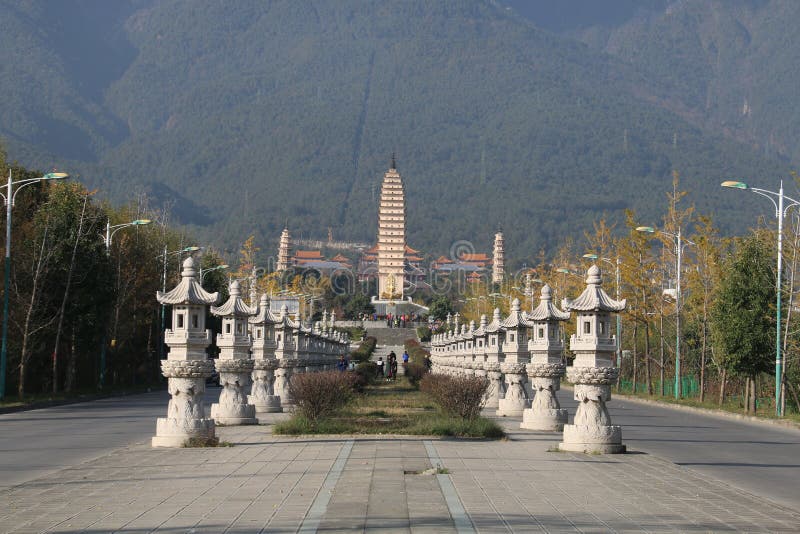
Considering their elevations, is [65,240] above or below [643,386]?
above

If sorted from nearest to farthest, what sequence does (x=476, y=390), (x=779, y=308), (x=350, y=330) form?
(x=476, y=390) → (x=779, y=308) → (x=350, y=330)

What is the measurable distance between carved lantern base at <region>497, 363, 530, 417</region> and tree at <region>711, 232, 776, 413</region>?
8726 mm

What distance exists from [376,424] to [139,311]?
99.8 feet

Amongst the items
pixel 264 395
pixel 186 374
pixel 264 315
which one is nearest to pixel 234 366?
pixel 186 374

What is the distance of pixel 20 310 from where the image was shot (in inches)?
1474

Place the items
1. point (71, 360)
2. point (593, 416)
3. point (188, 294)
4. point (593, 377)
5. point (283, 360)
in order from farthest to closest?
point (71, 360), point (283, 360), point (188, 294), point (593, 416), point (593, 377)

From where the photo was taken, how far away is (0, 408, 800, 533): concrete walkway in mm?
10531

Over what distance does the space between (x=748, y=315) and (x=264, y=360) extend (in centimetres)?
1466

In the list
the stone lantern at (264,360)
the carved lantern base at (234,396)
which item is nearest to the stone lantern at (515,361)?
the stone lantern at (264,360)

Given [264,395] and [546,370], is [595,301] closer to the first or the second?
[546,370]

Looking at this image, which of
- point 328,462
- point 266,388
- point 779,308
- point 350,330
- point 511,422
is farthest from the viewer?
point 350,330

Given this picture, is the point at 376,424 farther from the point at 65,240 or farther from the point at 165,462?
the point at 65,240

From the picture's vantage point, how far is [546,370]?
22.9 metres

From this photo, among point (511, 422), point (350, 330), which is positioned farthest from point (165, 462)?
point (350, 330)
